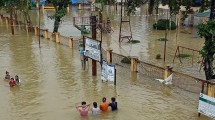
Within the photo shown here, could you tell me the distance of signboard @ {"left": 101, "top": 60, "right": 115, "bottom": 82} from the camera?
2045 centimetres

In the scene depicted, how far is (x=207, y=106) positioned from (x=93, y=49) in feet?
26.8

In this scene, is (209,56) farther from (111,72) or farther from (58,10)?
(58,10)

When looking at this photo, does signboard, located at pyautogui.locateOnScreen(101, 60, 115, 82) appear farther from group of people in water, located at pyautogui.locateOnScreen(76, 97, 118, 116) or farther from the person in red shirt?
the person in red shirt

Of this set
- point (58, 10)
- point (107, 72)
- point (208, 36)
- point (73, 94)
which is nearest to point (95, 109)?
point (73, 94)

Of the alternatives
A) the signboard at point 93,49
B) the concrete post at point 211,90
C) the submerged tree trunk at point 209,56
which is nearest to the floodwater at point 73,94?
the concrete post at point 211,90

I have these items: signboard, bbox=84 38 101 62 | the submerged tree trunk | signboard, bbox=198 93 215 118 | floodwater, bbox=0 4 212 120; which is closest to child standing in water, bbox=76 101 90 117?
floodwater, bbox=0 4 212 120

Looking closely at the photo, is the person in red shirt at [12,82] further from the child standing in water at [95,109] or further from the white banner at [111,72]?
the child standing in water at [95,109]

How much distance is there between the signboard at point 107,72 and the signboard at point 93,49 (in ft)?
1.72

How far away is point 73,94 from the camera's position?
19.6 m

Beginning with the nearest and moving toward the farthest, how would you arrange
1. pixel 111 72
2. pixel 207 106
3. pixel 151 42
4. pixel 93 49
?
pixel 207 106, pixel 111 72, pixel 93 49, pixel 151 42

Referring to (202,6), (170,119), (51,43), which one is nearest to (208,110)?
(170,119)

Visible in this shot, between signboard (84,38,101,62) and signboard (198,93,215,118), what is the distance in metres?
7.25

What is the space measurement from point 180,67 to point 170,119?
9.19 meters

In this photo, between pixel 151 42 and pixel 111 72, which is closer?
pixel 111 72
